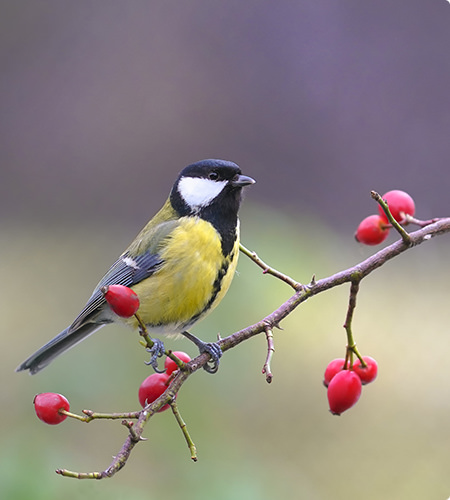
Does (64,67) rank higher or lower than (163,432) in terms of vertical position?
higher

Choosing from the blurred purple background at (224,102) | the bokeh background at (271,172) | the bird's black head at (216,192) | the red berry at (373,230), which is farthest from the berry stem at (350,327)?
the blurred purple background at (224,102)

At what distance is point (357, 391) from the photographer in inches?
60.7

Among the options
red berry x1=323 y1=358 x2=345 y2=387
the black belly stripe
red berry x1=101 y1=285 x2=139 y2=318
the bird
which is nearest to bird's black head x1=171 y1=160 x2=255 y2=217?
the bird

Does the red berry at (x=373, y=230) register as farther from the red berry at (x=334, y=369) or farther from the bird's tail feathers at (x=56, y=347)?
the bird's tail feathers at (x=56, y=347)

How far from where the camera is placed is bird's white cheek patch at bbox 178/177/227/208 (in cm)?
204

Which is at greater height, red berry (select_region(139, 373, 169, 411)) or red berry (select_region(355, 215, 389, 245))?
red berry (select_region(355, 215, 389, 245))

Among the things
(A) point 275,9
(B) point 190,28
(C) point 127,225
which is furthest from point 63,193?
(A) point 275,9

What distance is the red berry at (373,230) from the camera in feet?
5.78

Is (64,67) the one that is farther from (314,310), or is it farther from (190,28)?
(314,310)

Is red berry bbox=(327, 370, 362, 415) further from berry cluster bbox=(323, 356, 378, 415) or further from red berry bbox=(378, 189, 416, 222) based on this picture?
red berry bbox=(378, 189, 416, 222)

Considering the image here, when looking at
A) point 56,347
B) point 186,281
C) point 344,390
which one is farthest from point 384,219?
point 56,347

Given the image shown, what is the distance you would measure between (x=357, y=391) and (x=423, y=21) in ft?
14.5

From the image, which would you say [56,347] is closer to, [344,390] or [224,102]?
[344,390]

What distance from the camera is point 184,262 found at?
6.41 feet
